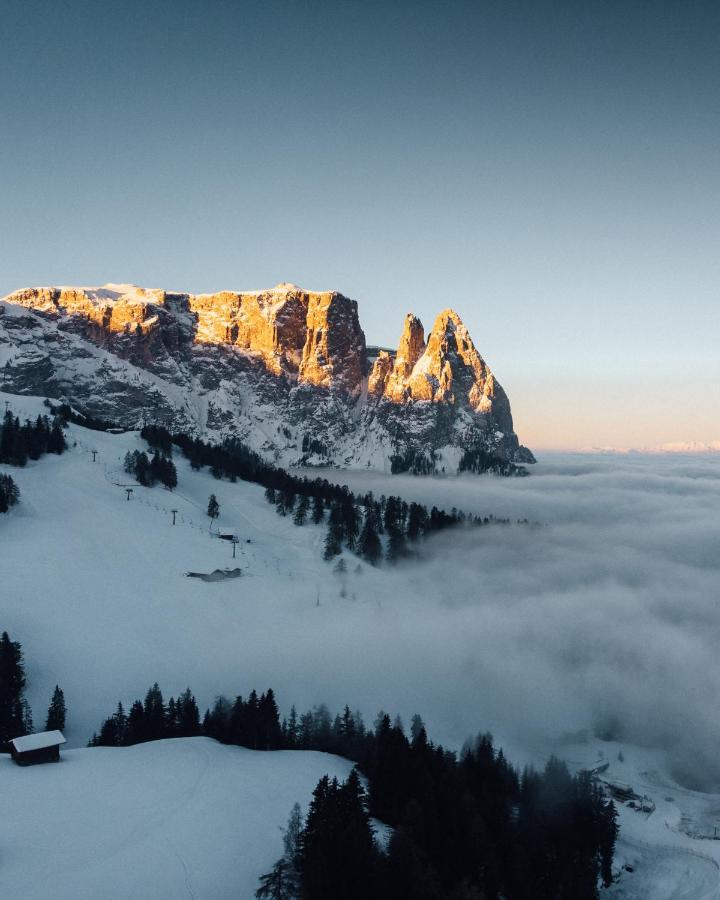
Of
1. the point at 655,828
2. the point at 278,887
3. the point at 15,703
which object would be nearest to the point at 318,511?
the point at 15,703

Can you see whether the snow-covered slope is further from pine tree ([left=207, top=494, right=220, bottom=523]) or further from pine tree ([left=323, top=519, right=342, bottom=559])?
pine tree ([left=207, top=494, right=220, bottom=523])

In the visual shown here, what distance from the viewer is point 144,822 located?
44.6 metres

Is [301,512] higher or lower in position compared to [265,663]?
higher

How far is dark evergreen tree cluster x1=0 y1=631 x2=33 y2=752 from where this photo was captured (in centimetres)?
6675

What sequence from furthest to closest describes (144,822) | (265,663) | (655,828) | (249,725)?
(265,663)
(655,828)
(249,725)
(144,822)

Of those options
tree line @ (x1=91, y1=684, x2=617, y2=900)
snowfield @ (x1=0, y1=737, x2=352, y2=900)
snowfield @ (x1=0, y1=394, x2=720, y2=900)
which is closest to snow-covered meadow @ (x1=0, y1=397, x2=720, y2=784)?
snowfield @ (x1=0, y1=394, x2=720, y2=900)

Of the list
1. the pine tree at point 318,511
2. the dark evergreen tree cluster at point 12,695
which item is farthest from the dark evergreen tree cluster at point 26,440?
the dark evergreen tree cluster at point 12,695

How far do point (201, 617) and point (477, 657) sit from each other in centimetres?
4879

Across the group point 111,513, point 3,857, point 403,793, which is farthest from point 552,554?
point 3,857

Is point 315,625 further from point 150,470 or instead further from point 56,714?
point 150,470

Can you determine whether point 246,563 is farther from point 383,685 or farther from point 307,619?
point 383,685

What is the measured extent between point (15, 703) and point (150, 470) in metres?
85.9

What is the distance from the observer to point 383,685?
9712 cm

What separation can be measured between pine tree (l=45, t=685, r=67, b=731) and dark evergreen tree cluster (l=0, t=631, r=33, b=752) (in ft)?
6.54
